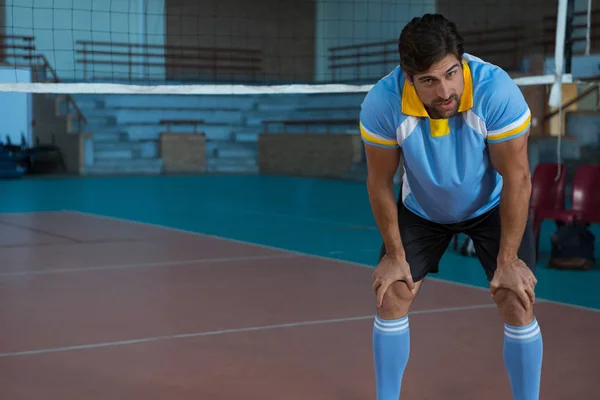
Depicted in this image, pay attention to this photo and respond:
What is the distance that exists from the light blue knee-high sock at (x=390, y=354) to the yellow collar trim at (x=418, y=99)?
2.52 feet

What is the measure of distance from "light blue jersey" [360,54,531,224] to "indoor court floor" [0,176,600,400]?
1037 mm

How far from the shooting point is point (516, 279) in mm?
2916

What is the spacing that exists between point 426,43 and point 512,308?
100 centimetres

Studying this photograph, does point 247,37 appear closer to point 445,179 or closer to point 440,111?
point 445,179

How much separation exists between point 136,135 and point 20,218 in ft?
39.9

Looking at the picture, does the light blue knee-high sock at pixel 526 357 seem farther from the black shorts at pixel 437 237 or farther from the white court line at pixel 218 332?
the white court line at pixel 218 332

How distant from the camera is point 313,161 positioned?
2016 centimetres

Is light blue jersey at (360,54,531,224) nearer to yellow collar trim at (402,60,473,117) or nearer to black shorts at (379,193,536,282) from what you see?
yellow collar trim at (402,60,473,117)

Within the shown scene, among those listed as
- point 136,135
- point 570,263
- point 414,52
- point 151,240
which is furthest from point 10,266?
point 136,135

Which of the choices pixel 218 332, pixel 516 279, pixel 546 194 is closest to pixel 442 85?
pixel 516 279

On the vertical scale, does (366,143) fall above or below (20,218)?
above

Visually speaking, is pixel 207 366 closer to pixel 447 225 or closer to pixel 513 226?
pixel 447 225

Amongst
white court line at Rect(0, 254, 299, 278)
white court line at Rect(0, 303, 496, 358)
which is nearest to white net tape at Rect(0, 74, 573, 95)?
white court line at Rect(0, 254, 299, 278)

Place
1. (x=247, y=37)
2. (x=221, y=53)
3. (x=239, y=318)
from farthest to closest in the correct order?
1. (x=221, y=53)
2. (x=247, y=37)
3. (x=239, y=318)
